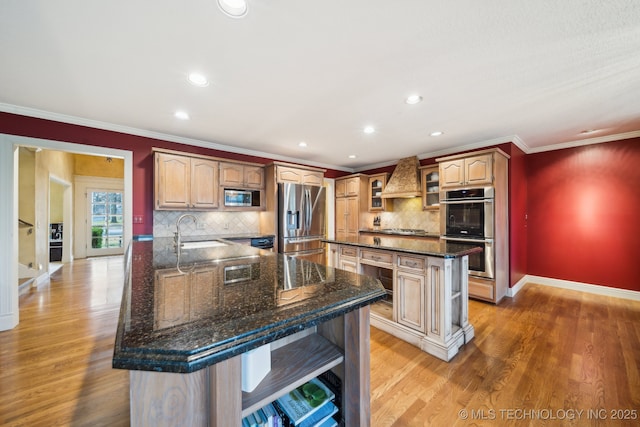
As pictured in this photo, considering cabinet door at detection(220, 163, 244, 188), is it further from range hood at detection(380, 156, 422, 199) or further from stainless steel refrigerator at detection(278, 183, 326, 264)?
range hood at detection(380, 156, 422, 199)

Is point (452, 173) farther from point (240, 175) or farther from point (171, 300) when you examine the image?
point (171, 300)

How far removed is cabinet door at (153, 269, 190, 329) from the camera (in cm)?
67

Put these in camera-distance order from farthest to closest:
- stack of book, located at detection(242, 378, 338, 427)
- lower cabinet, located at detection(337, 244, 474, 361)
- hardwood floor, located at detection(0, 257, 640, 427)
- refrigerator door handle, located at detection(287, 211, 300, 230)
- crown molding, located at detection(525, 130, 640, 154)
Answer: refrigerator door handle, located at detection(287, 211, 300, 230), crown molding, located at detection(525, 130, 640, 154), lower cabinet, located at detection(337, 244, 474, 361), hardwood floor, located at detection(0, 257, 640, 427), stack of book, located at detection(242, 378, 338, 427)

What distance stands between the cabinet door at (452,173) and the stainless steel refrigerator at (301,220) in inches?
82.6

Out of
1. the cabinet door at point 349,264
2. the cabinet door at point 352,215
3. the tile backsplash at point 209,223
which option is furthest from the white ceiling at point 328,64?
the cabinet door at point 352,215

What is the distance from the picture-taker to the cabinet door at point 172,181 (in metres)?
3.38

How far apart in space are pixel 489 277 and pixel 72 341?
4835 millimetres

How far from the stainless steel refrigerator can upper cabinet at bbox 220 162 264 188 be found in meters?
0.42

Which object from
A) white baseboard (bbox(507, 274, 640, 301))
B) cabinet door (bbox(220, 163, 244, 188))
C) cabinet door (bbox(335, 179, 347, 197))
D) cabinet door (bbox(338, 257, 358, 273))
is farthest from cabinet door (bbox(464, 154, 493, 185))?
cabinet door (bbox(220, 163, 244, 188))

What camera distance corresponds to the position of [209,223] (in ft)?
13.3

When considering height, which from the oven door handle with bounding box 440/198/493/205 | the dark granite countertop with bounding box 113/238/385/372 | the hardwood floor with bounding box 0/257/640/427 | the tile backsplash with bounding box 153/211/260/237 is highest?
the oven door handle with bounding box 440/198/493/205

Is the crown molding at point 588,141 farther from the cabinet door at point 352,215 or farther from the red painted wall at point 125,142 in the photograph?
the red painted wall at point 125,142

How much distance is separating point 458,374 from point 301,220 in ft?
10.1

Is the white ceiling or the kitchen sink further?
the kitchen sink
